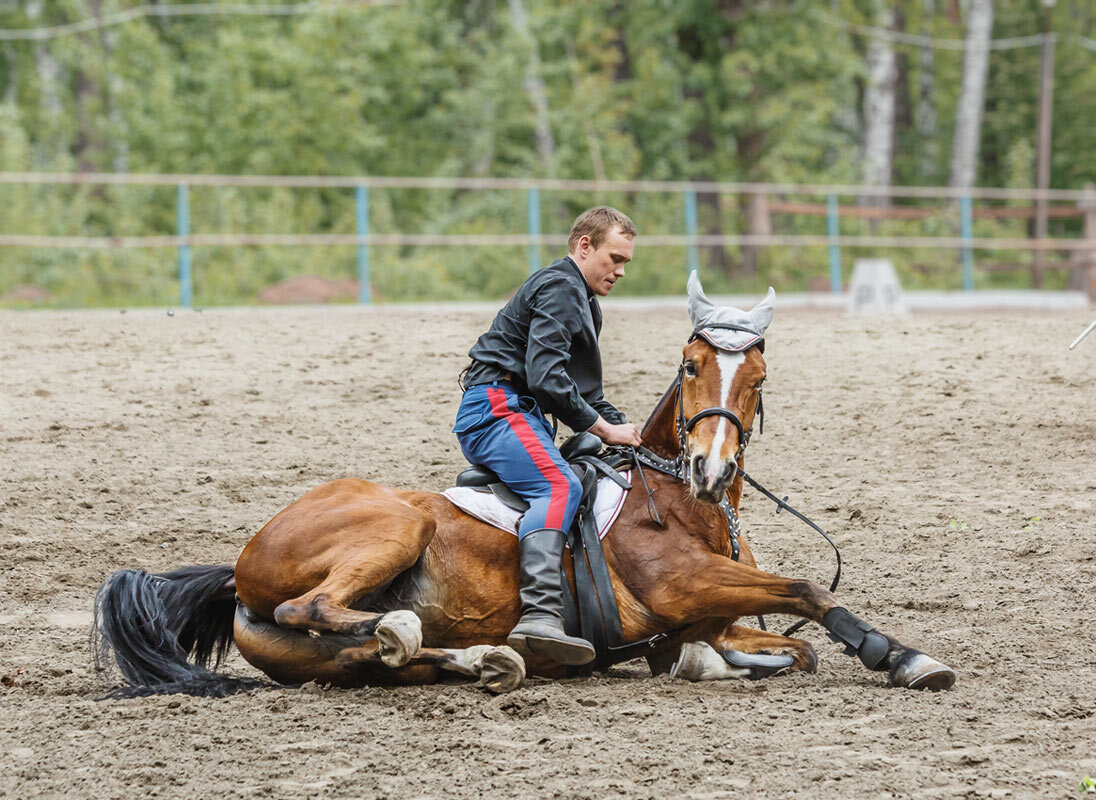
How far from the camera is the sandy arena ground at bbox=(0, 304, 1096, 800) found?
4.35 metres

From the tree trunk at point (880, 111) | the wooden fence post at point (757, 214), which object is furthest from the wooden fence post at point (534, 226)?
the tree trunk at point (880, 111)

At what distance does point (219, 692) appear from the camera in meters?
5.38

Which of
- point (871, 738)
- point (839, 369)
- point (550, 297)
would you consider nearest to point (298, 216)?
point (839, 369)

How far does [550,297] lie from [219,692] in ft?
6.80

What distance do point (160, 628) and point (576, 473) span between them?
6.07ft

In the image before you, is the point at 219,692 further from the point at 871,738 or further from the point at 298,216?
the point at 298,216

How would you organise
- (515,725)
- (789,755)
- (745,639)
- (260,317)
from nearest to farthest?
(789,755), (515,725), (745,639), (260,317)

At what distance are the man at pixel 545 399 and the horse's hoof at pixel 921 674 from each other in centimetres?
120

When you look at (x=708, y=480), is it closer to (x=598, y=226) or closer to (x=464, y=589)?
(x=464, y=589)

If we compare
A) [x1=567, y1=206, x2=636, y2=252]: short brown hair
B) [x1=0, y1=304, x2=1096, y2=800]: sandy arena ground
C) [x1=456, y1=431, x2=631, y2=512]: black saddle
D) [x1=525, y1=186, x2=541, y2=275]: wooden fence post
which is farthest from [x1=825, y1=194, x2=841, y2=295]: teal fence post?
[x1=567, y1=206, x2=636, y2=252]: short brown hair

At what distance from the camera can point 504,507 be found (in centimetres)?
566

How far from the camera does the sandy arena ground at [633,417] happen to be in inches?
171

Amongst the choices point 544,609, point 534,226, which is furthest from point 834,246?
point 544,609

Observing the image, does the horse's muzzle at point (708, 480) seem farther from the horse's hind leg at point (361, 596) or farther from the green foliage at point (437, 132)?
the green foliage at point (437, 132)
